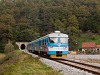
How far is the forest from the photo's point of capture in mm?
100250

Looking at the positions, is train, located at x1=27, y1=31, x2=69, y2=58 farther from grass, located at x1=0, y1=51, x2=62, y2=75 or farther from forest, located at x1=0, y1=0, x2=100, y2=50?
forest, located at x1=0, y1=0, x2=100, y2=50

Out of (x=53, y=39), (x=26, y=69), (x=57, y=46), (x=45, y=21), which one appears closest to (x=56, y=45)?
(x=57, y=46)

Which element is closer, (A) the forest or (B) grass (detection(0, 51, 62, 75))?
(B) grass (detection(0, 51, 62, 75))

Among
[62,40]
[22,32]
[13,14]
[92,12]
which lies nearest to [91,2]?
[92,12]

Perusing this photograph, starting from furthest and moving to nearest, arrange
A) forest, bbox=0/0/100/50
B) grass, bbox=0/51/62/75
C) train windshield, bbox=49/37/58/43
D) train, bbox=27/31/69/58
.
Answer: forest, bbox=0/0/100/50 < train windshield, bbox=49/37/58/43 < train, bbox=27/31/69/58 < grass, bbox=0/51/62/75

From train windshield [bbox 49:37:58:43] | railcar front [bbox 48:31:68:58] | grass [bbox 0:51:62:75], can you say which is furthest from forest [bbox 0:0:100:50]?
grass [bbox 0:51:62:75]

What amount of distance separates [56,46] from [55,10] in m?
92.2

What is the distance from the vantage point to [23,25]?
10762cm

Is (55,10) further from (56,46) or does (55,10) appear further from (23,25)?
(56,46)

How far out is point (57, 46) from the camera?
2972 cm

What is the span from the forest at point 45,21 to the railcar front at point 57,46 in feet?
193

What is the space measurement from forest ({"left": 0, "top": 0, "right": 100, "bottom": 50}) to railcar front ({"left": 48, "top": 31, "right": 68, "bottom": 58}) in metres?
58.9

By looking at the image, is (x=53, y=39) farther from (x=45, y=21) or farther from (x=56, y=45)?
(x=45, y=21)

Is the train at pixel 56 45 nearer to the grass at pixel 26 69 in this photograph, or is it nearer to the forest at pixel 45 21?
the grass at pixel 26 69
